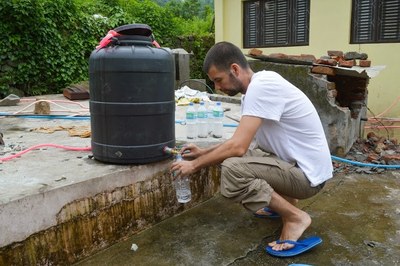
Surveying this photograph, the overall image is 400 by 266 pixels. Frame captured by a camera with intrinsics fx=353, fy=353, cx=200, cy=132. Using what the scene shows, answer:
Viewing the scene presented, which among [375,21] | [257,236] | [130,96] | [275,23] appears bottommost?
[257,236]

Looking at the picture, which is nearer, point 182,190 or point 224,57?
point 224,57

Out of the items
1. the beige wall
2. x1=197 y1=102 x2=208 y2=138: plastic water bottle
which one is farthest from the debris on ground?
the beige wall

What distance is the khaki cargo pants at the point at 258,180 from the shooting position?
2.29 m

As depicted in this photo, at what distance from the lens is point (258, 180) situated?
231 cm

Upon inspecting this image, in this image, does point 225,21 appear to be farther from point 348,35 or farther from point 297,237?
point 297,237

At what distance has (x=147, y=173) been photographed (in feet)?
8.61

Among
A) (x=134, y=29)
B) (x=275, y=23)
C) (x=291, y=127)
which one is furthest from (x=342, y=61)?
(x=275, y=23)

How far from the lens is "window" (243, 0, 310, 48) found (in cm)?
826

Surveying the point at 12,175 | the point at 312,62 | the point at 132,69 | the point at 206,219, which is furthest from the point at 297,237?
the point at 312,62

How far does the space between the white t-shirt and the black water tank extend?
0.63 m

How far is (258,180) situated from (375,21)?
6294mm

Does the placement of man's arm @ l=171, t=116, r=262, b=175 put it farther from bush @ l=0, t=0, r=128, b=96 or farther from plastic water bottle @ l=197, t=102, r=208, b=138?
bush @ l=0, t=0, r=128, b=96

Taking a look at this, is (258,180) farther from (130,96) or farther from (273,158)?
(130,96)

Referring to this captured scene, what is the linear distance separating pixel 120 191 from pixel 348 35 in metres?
6.71
